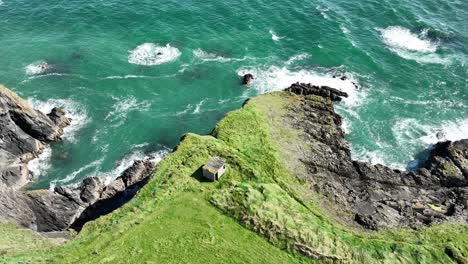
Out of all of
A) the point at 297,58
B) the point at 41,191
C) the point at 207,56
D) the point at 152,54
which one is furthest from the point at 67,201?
the point at 297,58

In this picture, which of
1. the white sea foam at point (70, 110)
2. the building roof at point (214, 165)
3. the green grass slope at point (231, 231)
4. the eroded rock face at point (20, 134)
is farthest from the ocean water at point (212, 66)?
the building roof at point (214, 165)

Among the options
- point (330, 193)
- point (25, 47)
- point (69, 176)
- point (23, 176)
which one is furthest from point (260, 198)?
point (25, 47)

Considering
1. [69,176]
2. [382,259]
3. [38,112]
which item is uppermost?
[382,259]

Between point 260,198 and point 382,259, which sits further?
point 260,198

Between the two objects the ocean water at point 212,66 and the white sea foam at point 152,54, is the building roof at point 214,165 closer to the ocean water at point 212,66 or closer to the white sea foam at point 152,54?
the ocean water at point 212,66

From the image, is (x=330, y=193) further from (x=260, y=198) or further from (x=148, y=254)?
(x=148, y=254)

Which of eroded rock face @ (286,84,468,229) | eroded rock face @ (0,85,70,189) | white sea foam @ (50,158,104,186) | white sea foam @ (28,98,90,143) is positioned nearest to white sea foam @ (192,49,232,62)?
eroded rock face @ (286,84,468,229)

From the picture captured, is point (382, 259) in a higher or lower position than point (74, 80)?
higher
